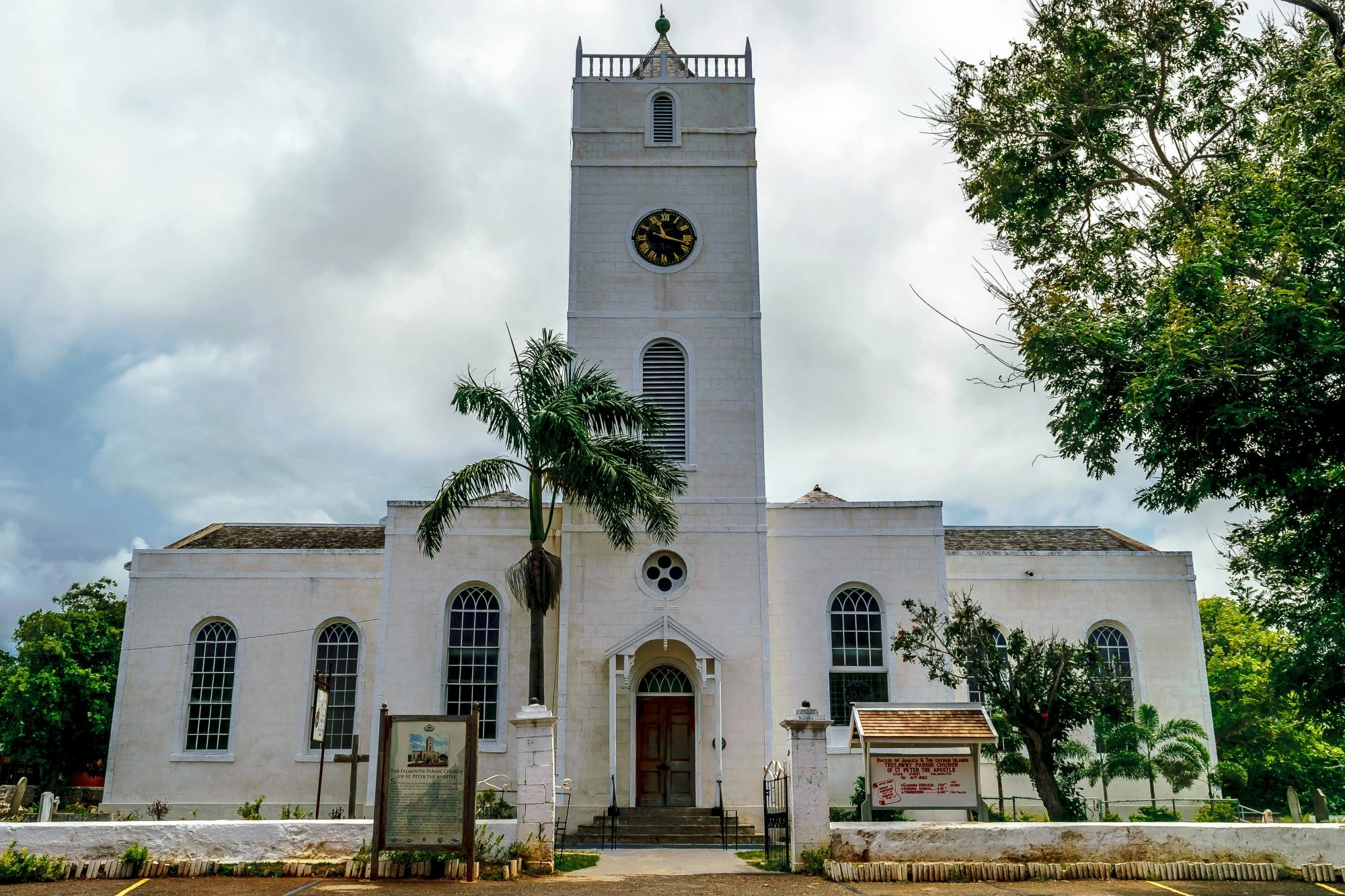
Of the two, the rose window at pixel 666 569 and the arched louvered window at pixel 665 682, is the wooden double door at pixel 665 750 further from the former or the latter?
the rose window at pixel 666 569

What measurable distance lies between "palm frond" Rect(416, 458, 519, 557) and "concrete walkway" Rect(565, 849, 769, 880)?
645 cm

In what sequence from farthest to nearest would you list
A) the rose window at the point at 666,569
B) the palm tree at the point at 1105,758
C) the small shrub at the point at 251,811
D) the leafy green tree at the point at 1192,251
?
the rose window at the point at 666,569 < the palm tree at the point at 1105,758 < the small shrub at the point at 251,811 < the leafy green tree at the point at 1192,251

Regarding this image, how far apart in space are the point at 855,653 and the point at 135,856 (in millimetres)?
14748

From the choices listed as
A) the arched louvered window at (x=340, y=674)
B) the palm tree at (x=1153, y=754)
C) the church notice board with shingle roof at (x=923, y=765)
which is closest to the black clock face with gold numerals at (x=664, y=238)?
the arched louvered window at (x=340, y=674)

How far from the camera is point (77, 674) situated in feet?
102

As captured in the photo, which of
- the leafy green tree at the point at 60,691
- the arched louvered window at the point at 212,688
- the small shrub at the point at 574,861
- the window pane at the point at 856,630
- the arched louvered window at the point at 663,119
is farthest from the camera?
the leafy green tree at the point at 60,691

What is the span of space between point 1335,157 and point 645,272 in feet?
49.5

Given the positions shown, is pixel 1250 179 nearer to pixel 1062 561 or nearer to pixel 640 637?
pixel 640 637

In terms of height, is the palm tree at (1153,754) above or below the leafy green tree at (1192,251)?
below

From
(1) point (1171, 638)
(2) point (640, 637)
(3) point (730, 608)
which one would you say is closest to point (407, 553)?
(2) point (640, 637)

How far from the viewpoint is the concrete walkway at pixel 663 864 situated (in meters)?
14.4

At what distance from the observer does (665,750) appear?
73.4 feet

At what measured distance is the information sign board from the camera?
14992 millimetres

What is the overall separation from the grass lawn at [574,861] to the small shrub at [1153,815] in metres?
12.4
